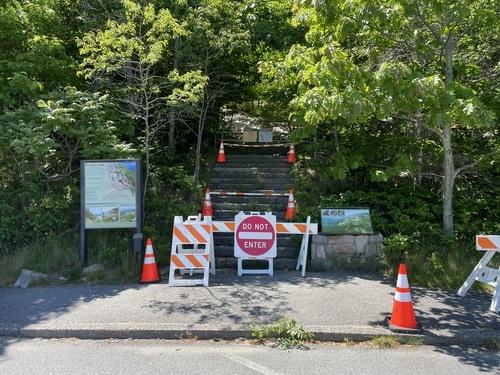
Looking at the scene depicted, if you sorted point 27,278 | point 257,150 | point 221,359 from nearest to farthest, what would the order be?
1. point 221,359
2. point 27,278
3. point 257,150

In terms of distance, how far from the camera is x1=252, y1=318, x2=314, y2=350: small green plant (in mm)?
5438

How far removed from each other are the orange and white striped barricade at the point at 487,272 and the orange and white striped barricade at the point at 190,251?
409 centimetres

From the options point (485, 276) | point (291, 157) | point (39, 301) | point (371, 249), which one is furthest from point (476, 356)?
point (291, 157)

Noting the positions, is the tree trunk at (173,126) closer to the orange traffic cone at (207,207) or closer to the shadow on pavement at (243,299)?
the orange traffic cone at (207,207)

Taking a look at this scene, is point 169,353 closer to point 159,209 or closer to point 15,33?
point 159,209

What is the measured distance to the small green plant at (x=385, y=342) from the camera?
5.34m

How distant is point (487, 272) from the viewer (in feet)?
22.3

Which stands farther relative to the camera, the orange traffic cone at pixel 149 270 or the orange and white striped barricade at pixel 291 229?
the orange and white striped barricade at pixel 291 229

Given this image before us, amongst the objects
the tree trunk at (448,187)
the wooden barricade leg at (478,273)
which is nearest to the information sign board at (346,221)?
the tree trunk at (448,187)

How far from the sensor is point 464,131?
36.6 feet

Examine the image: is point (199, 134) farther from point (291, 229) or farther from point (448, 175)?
point (448, 175)

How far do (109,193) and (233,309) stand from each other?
3.62m

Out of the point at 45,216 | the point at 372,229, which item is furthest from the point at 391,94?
the point at 45,216

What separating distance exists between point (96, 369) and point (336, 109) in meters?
4.68
